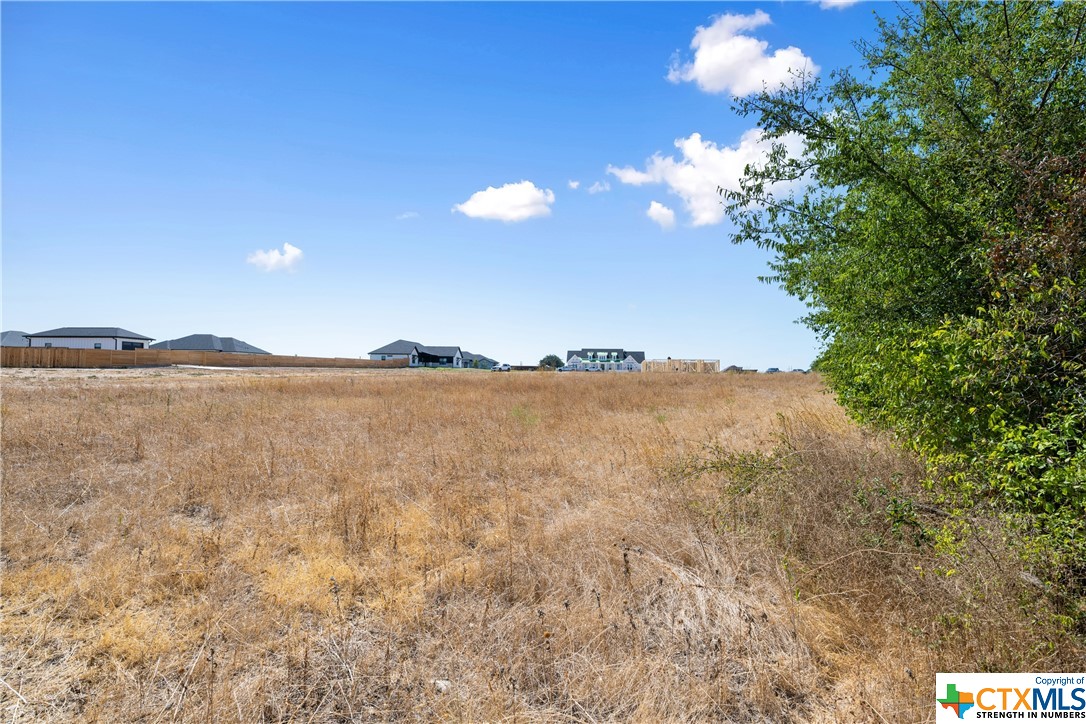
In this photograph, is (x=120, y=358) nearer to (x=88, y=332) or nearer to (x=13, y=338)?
(x=88, y=332)

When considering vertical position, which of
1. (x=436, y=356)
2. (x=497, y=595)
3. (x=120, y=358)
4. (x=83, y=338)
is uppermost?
(x=83, y=338)

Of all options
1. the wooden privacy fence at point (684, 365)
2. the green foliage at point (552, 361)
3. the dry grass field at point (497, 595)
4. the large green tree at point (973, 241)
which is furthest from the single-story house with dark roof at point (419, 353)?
the large green tree at point (973, 241)

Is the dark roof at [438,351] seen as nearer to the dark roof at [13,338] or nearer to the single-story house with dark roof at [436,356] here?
the single-story house with dark roof at [436,356]

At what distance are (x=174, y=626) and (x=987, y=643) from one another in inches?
219

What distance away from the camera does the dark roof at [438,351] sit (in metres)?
110

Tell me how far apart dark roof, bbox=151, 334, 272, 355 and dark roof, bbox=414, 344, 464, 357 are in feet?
105

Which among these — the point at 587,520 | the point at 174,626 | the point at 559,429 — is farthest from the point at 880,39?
the point at 174,626

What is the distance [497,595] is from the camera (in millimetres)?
3982

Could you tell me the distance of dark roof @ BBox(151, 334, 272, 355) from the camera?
3406 inches

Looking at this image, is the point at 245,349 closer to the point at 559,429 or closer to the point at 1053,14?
the point at 559,429

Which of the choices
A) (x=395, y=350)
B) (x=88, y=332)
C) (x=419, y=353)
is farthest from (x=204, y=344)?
(x=419, y=353)

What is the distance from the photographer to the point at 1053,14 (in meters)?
4.38

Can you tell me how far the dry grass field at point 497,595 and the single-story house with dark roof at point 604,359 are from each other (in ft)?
339

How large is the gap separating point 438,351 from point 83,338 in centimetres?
6097
